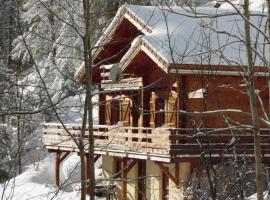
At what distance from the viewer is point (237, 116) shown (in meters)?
17.0

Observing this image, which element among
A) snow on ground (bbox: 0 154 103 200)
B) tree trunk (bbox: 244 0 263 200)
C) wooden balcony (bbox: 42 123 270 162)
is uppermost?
tree trunk (bbox: 244 0 263 200)

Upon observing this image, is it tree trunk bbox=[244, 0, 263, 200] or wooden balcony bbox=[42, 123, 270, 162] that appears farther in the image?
wooden balcony bbox=[42, 123, 270, 162]

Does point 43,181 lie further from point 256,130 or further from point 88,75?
point 256,130

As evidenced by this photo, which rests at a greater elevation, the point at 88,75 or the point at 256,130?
the point at 88,75

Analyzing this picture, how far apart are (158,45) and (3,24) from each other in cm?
1173

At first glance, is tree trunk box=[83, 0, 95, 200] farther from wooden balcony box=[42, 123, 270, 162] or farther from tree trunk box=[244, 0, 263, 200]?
wooden balcony box=[42, 123, 270, 162]

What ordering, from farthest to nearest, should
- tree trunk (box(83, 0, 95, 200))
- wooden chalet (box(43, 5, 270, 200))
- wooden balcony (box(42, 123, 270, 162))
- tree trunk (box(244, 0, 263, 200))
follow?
wooden chalet (box(43, 5, 270, 200)), wooden balcony (box(42, 123, 270, 162)), tree trunk (box(83, 0, 95, 200)), tree trunk (box(244, 0, 263, 200))

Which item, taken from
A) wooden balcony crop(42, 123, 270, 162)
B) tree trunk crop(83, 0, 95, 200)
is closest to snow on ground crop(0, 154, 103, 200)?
wooden balcony crop(42, 123, 270, 162)

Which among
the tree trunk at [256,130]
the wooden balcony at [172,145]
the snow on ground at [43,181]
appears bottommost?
the snow on ground at [43,181]

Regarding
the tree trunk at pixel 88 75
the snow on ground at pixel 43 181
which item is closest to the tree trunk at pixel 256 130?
the tree trunk at pixel 88 75

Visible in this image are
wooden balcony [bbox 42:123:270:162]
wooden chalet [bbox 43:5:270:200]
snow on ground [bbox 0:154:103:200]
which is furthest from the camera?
snow on ground [bbox 0:154:103:200]

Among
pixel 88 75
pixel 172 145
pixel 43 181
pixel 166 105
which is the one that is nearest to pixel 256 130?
pixel 88 75

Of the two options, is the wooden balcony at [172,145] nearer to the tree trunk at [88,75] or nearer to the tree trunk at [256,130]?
the tree trunk at [88,75]

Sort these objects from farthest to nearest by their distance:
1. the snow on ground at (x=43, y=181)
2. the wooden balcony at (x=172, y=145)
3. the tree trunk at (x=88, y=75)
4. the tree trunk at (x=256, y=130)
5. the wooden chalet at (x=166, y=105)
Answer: the snow on ground at (x=43, y=181), the wooden chalet at (x=166, y=105), the wooden balcony at (x=172, y=145), the tree trunk at (x=88, y=75), the tree trunk at (x=256, y=130)
